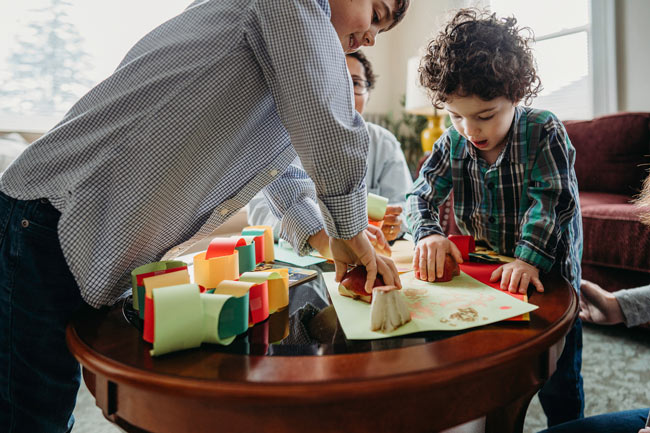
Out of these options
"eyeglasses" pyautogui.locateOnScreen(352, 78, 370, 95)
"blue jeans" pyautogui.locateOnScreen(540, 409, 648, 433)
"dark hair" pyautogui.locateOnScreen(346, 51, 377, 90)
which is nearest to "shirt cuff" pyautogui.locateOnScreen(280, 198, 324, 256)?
"blue jeans" pyautogui.locateOnScreen(540, 409, 648, 433)

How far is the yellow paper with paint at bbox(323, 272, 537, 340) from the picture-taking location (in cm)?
63

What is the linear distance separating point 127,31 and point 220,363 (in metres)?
3.28

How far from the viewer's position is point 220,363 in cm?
52

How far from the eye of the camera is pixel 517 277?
32.1 inches

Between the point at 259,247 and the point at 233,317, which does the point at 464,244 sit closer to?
the point at 259,247

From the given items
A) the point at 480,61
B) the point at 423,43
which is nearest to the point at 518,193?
the point at 480,61

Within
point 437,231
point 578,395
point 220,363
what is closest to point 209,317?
point 220,363

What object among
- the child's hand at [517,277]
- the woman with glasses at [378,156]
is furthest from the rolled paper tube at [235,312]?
the woman with glasses at [378,156]

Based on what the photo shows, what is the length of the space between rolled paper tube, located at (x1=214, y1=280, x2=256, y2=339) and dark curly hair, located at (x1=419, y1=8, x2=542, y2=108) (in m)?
0.76

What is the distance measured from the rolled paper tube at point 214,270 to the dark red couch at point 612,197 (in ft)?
6.54

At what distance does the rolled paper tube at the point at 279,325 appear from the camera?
0.64 m

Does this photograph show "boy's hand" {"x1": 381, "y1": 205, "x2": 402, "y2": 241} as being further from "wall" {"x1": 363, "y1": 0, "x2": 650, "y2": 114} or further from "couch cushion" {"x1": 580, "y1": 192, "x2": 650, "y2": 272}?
"wall" {"x1": 363, "y1": 0, "x2": 650, "y2": 114}

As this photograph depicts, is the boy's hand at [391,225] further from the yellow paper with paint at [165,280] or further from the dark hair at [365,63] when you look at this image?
the dark hair at [365,63]

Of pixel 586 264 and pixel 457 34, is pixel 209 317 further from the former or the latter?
pixel 586 264
